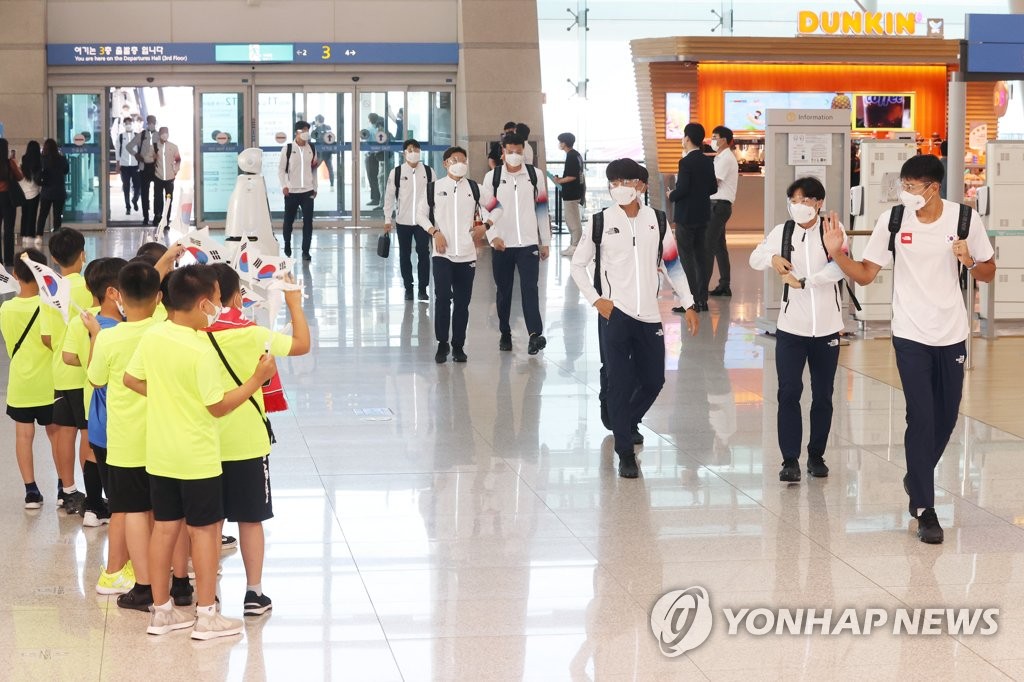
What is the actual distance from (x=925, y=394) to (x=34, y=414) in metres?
3.75

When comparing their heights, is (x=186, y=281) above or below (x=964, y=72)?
below

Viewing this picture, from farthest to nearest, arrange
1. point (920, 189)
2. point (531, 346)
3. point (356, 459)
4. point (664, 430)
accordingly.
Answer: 1. point (531, 346)
2. point (664, 430)
3. point (356, 459)
4. point (920, 189)

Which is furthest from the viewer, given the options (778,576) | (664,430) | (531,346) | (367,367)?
(531,346)

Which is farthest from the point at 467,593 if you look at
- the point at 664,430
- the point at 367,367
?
the point at 367,367

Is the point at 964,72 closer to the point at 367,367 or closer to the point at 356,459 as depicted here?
the point at 367,367

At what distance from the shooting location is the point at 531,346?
10570 mm

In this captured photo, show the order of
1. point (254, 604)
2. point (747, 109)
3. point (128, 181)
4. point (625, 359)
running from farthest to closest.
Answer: point (128, 181) → point (747, 109) → point (625, 359) → point (254, 604)

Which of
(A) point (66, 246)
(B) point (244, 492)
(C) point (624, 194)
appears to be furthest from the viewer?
(C) point (624, 194)

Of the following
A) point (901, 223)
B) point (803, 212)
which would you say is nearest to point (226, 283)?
point (901, 223)

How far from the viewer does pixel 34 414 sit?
19.5 feet

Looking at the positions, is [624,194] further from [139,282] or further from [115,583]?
[115,583]

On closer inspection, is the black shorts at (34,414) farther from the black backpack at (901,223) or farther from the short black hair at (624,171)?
the black backpack at (901,223)

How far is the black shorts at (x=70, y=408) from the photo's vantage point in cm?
573

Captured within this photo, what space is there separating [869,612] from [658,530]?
3.98 ft
